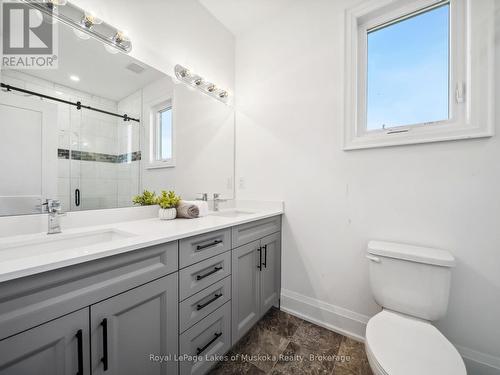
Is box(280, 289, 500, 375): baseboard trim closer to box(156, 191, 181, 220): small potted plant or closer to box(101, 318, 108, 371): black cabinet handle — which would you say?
box(156, 191, 181, 220): small potted plant

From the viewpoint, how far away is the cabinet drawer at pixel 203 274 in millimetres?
1002

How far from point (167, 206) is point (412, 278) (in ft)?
5.00

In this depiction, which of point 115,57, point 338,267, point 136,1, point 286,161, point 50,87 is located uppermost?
point 136,1

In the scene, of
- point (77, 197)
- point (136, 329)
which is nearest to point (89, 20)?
point (77, 197)

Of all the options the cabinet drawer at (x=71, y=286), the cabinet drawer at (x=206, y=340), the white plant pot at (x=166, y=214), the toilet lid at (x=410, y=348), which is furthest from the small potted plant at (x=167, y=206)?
the toilet lid at (x=410, y=348)

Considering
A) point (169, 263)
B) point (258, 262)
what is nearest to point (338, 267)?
point (258, 262)

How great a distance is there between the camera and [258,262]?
61.0 inches

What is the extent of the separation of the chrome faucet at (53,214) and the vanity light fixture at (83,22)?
912 millimetres

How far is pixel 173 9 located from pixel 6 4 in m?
1.00

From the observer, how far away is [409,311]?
3.74 ft

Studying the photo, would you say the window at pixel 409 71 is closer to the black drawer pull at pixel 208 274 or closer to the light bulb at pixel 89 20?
the black drawer pull at pixel 208 274

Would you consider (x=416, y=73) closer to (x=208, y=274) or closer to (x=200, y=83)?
(x=200, y=83)

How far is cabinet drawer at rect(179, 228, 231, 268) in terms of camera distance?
1004mm

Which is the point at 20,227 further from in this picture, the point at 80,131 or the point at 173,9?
the point at 173,9
